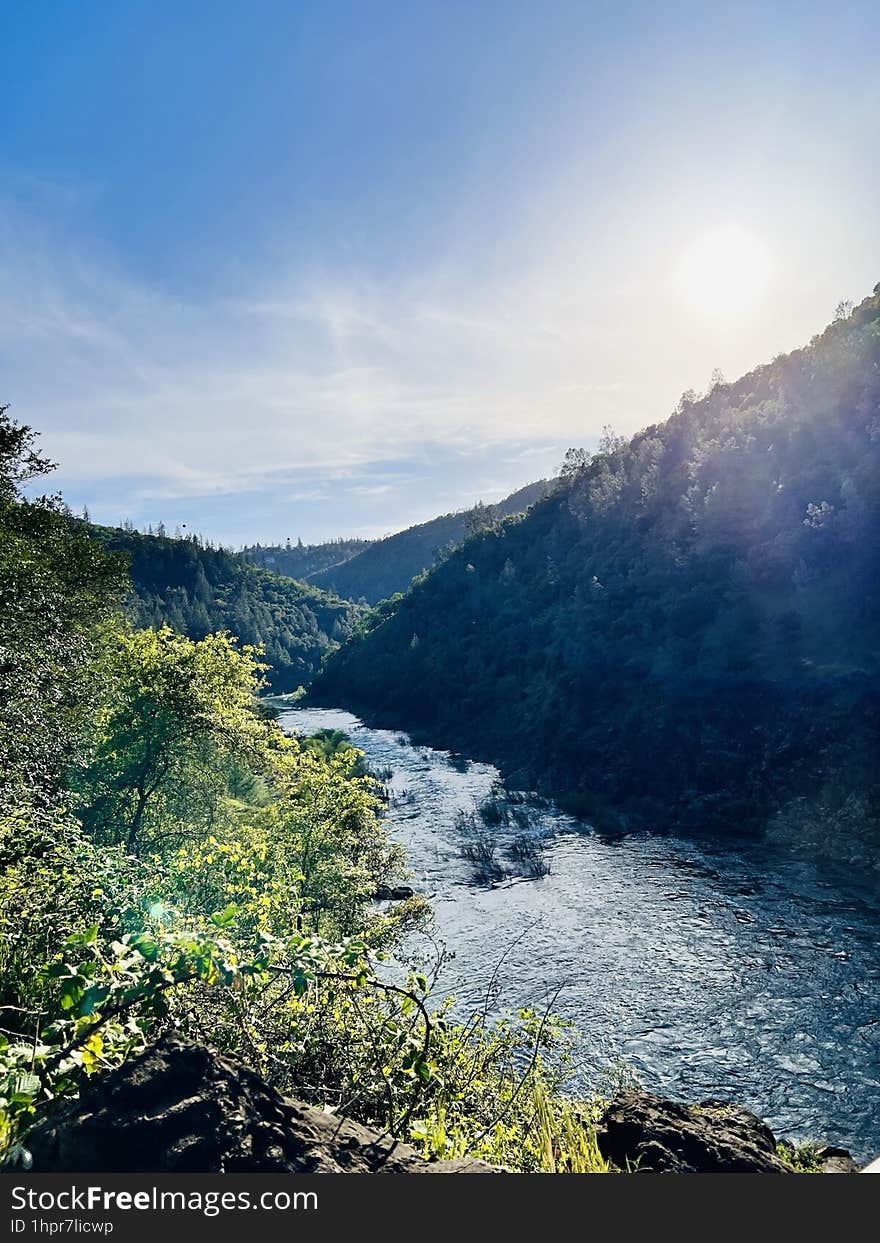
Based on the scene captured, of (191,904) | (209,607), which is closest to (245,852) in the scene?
(191,904)

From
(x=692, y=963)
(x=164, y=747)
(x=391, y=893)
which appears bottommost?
(x=391, y=893)

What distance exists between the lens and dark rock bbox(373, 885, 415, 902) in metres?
26.5

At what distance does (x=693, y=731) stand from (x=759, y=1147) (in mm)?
41991

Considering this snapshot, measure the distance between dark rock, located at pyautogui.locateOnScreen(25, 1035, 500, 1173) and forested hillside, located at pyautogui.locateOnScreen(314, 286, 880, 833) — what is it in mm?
36291

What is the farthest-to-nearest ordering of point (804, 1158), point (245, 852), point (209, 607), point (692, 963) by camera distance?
point (209, 607) → point (692, 963) → point (245, 852) → point (804, 1158)

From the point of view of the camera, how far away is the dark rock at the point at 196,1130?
288cm

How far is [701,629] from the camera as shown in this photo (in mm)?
57000

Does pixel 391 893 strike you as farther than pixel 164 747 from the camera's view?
Yes

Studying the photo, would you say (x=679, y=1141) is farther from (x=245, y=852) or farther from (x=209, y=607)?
(x=209, y=607)

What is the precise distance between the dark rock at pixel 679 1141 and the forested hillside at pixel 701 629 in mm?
30639

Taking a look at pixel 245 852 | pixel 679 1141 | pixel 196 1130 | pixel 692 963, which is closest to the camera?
pixel 196 1130

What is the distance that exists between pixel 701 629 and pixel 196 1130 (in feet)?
195

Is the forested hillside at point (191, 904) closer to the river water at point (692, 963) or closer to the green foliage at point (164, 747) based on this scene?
the green foliage at point (164, 747)

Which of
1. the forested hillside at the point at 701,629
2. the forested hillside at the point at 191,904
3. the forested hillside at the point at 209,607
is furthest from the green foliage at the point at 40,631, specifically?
the forested hillside at the point at 209,607
